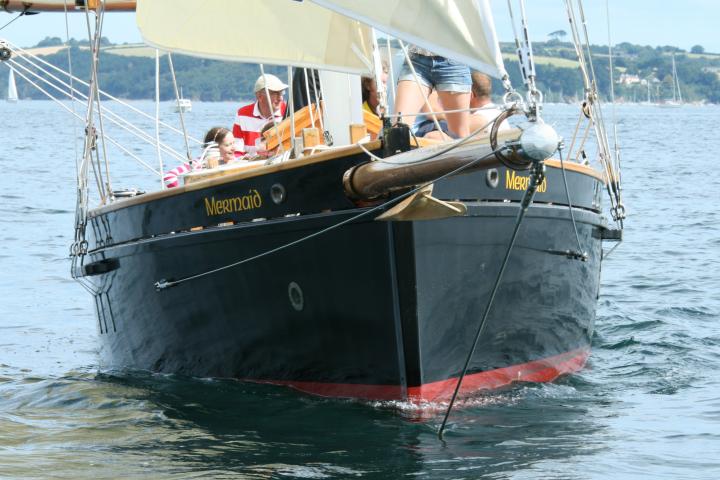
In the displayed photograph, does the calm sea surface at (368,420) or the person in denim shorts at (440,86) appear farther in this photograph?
the person in denim shorts at (440,86)

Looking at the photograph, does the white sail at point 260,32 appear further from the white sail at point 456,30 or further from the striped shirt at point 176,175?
the striped shirt at point 176,175

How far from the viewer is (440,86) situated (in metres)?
8.94

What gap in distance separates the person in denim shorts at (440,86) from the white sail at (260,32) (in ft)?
2.57

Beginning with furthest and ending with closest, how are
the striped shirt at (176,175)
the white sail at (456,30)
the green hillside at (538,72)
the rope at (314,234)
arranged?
the green hillside at (538,72)
the striped shirt at (176,175)
the rope at (314,234)
the white sail at (456,30)

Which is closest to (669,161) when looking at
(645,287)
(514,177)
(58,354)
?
(645,287)

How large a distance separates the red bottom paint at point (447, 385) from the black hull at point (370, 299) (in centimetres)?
1

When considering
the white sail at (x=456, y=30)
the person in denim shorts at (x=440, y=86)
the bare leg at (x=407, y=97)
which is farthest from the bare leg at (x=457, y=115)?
the white sail at (x=456, y=30)

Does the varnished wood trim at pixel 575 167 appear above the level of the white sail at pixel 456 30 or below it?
below

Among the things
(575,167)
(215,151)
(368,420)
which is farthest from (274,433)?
(215,151)

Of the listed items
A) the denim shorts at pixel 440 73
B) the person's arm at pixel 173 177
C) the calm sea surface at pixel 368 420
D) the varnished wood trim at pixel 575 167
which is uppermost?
the denim shorts at pixel 440 73

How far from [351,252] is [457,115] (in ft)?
4.37

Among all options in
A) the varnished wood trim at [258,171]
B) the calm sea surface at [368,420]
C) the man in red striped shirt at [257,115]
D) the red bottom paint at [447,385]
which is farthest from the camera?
the man in red striped shirt at [257,115]

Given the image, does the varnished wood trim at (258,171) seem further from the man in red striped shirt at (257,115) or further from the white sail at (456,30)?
the man in red striped shirt at (257,115)

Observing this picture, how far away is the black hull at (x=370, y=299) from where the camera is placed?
8156 millimetres
